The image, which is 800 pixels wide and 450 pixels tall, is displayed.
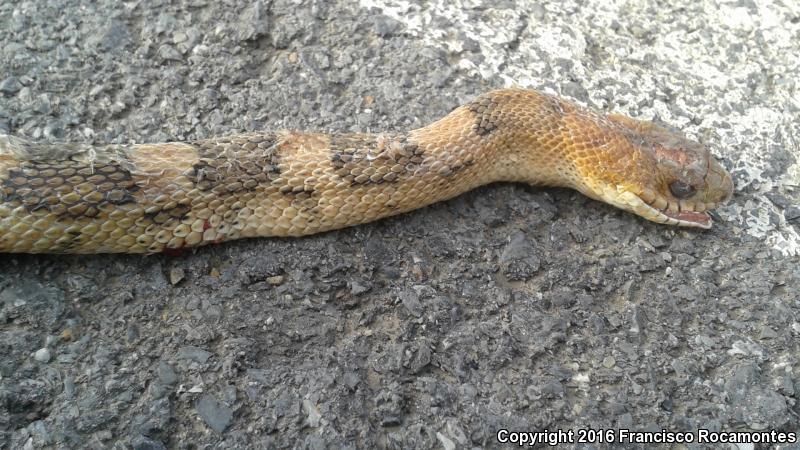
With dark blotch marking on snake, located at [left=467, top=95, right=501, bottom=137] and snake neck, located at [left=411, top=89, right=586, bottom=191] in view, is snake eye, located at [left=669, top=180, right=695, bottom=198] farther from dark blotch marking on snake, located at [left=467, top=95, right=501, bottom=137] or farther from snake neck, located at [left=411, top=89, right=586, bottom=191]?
dark blotch marking on snake, located at [left=467, top=95, right=501, bottom=137]

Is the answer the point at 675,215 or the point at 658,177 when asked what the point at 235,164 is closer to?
the point at 658,177

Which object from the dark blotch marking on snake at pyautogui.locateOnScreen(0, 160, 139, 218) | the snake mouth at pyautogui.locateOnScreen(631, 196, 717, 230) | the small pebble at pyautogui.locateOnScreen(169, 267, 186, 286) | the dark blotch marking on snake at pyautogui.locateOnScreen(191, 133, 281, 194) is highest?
the dark blotch marking on snake at pyautogui.locateOnScreen(0, 160, 139, 218)


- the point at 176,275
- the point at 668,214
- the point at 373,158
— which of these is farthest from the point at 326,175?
the point at 668,214

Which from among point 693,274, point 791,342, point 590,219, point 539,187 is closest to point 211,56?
point 539,187

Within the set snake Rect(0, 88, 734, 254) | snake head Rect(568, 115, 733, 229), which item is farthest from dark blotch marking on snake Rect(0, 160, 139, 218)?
snake head Rect(568, 115, 733, 229)

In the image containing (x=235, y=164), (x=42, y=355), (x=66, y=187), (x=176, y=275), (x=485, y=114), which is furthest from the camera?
(x=485, y=114)

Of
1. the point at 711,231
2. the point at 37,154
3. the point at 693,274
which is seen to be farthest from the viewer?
the point at 711,231

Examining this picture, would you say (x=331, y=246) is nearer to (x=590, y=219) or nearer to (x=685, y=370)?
(x=590, y=219)
